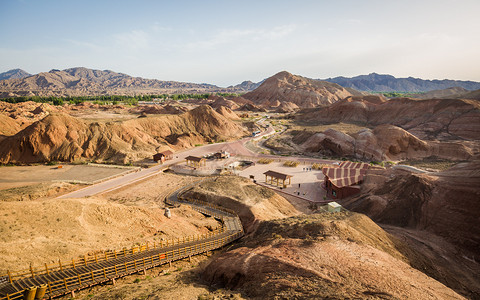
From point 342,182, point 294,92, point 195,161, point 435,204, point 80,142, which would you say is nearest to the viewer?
point 435,204

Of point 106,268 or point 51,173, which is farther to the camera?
point 51,173

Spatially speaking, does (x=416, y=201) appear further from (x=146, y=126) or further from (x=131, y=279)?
(x=146, y=126)

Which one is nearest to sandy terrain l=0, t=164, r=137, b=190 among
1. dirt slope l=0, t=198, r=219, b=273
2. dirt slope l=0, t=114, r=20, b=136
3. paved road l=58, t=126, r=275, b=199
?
paved road l=58, t=126, r=275, b=199

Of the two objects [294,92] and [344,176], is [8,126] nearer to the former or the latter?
[344,176]

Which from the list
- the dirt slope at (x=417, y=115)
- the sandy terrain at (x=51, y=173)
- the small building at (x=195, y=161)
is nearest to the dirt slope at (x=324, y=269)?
the small building at (x=195, y=161)

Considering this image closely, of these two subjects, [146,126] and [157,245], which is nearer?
[157,245]

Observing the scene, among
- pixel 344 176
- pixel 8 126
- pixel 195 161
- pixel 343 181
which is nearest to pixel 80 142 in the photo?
pixel 195 161

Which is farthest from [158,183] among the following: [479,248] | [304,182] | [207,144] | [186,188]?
[479,248]

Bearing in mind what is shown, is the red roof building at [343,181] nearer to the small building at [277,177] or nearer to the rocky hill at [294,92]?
the small building at [277,177]
